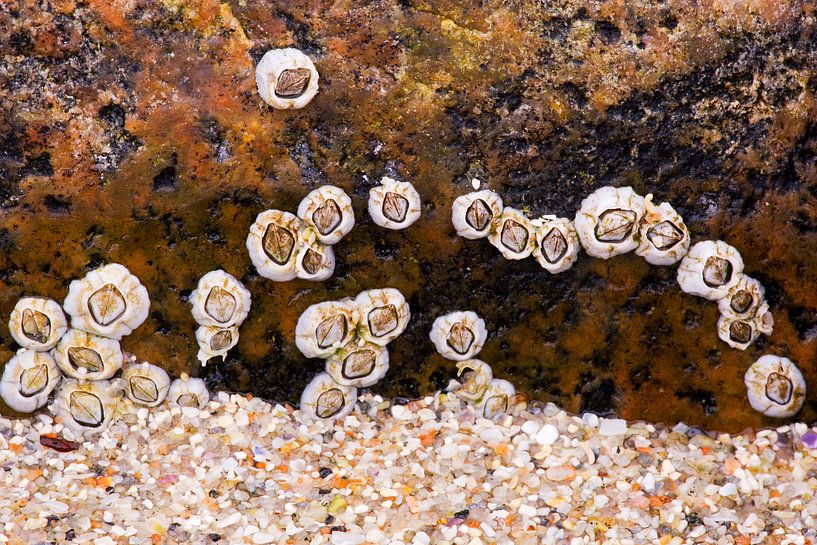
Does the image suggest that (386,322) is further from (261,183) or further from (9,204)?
(9,204)

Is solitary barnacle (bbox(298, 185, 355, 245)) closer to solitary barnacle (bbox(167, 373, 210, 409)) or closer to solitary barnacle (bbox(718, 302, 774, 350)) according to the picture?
solitary barnacle (bbox(167, 373, 210, 409))

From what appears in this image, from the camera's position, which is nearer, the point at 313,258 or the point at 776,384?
the point at 313,258

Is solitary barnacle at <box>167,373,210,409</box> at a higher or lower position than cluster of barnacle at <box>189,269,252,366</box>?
lower

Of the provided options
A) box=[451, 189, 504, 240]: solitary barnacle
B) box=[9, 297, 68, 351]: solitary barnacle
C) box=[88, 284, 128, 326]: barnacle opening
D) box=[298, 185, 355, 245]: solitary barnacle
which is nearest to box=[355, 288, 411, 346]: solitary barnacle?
box=[298, 185, 355, 245]: solitary barnacle

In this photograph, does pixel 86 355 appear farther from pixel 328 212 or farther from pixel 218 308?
pixel 328 212

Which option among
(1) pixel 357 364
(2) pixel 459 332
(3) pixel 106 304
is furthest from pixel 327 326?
(3) pixel 106 304
